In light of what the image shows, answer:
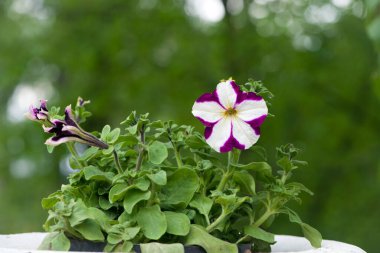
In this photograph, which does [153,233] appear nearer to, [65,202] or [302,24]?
[65,202]

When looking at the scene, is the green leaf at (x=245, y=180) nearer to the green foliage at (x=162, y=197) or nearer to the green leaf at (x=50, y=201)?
the green foliage at (x=162, y=197)

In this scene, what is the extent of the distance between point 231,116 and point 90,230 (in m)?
0.37

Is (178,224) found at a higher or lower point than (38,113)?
lower

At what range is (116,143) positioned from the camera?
136 centimetres

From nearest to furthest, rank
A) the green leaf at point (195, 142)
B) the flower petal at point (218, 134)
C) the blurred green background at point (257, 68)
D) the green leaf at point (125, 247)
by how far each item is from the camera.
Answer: the green leaf at point (125, 247), the flower petal at point (218, 134), the green leaf at point (195, 142), the blurred green background at point (257, 68)

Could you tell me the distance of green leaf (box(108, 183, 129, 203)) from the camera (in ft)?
4.01

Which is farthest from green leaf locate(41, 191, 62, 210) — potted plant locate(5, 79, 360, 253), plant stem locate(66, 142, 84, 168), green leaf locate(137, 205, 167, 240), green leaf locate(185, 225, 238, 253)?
green leaf locate(185, 225, 238, 253)

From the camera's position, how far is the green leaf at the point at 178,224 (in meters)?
1.22

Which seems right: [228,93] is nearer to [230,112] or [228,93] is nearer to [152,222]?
[230,112]

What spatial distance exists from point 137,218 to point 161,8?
5.89 metres

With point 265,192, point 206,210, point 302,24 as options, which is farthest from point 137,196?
point 302,24

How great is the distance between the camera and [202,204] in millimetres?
1297

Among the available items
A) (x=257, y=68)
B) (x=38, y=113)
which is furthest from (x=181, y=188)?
(x=257, y=68)

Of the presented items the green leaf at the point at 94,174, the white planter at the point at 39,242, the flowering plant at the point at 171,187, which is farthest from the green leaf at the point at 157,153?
the white planter at the point at 39,242
